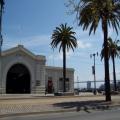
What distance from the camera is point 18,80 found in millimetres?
79125

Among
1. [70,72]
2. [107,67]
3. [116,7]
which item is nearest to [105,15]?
[116,7]

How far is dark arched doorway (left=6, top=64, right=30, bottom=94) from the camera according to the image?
7759 cm

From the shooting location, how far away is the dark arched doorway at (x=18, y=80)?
77588 millimetres

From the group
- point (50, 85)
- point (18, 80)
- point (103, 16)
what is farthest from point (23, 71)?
point (103, 16)

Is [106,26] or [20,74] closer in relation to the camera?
[106,26]

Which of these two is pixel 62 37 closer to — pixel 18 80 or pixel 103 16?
pixel 18 80

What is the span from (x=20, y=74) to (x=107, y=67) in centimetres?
4391

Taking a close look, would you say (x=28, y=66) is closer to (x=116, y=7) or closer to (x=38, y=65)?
(x=38, y=65)

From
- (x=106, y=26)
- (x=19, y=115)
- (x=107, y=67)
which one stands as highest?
(x=106, y=26)

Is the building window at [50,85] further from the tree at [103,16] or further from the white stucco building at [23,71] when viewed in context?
the tree at [103,16]

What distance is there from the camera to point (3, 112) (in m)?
23.7

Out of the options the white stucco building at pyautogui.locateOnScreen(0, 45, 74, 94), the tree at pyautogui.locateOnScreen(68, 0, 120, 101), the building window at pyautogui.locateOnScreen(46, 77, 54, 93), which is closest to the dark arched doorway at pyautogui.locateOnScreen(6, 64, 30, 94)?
the white stucco building at pyautogui.locateOnScreen(0, 45, 74, 94)

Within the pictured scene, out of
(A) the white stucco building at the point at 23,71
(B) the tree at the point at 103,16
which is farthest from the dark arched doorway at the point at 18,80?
(B) the tree at the point at 103,16

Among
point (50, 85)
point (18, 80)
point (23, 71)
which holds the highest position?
point (23, 71)
